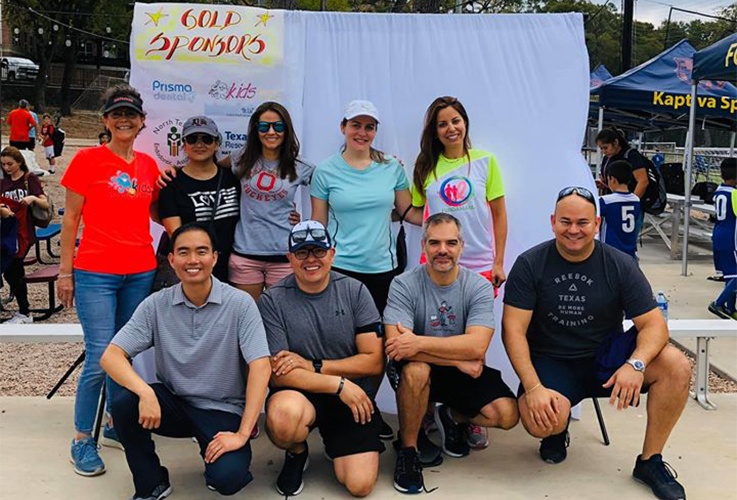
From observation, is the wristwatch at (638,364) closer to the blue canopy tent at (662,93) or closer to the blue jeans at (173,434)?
the blue jeans at (173,434)

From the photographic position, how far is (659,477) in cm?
331

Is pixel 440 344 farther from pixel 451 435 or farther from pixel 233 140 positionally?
pixel 233 140

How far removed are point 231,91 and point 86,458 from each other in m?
2.03

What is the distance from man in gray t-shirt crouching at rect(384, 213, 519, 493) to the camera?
339 centimetres

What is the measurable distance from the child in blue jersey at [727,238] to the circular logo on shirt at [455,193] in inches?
152

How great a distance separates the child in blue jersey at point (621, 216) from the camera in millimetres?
6578

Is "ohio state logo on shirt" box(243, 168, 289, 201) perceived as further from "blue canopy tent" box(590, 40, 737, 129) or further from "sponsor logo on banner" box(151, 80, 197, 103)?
"blue canopy tent" box(590, 40, 737, 129)

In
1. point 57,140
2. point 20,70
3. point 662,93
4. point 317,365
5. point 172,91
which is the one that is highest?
point 20,70

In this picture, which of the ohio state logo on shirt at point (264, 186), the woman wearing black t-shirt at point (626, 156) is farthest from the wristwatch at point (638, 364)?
the woman wearing black t-shirt at point (626, 156)

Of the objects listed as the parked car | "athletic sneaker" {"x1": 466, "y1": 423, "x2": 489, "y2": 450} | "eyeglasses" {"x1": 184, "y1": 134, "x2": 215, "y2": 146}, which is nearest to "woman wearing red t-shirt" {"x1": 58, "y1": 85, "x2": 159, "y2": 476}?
"eyeglasses" {"x1": 184, "y1": 134, "x2": 215, "y2": 146}

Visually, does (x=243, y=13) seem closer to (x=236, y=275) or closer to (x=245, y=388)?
(x=236, y=275)

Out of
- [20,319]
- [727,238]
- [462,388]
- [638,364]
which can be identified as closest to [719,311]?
[727,238]

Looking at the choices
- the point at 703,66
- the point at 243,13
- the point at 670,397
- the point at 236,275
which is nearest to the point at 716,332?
the point at 670,397

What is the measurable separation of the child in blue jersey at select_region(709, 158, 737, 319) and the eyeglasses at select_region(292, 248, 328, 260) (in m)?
4.74
